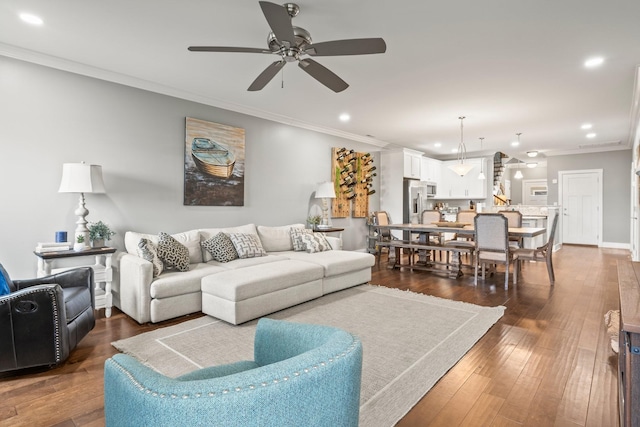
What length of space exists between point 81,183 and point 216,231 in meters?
1.59

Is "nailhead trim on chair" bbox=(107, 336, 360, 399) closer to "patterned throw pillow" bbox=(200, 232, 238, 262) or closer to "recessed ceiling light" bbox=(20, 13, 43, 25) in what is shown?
"recessed ceiling light" bbox=(20, 13, 43, 25)

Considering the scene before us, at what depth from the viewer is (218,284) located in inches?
128

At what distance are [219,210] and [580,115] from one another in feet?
19.3

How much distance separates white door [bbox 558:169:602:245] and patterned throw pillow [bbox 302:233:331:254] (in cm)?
788

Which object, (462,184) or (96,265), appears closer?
(96,265)

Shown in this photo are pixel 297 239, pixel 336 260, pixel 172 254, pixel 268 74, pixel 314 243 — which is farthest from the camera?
pixel 297 239

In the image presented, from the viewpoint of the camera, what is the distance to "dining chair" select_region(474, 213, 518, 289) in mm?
4676

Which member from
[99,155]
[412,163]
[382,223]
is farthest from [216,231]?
→ [412,163]

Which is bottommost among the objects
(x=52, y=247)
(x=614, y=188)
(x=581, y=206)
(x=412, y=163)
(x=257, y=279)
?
(x=257, y=279)

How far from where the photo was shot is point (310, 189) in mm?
6273

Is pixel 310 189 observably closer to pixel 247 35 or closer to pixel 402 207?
pixel 402 207

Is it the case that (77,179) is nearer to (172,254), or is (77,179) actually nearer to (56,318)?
(172,254)

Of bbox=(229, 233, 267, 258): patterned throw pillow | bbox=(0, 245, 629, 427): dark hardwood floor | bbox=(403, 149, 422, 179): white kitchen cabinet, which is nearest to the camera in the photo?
bbox=(0, 245, 629, 427): dark hardwood floor

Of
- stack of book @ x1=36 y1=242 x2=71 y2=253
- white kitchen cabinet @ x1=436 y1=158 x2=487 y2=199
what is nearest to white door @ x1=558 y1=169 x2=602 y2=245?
white kitchen cabinet @ x1=436 y1=158 x2=487 y2=199
